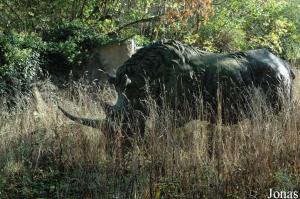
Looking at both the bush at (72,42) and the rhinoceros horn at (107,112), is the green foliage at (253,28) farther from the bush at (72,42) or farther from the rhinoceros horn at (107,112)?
the rhinoceros horn at (107,112)

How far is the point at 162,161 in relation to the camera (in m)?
5.35

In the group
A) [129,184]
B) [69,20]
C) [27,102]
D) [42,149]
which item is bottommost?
[129,184]

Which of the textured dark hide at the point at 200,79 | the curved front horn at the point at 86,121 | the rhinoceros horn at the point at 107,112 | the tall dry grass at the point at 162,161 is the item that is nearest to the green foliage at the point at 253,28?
the textured dark hide at the point at 200,79

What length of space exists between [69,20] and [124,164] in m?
7.51

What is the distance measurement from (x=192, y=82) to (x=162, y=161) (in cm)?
123

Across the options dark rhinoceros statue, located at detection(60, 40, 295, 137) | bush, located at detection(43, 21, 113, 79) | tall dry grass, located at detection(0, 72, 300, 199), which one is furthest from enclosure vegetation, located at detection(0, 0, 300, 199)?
bush, located at detection(43, 21, 113, 79)

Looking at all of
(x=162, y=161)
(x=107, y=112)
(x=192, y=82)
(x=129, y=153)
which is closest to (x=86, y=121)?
(x=107, y=112)

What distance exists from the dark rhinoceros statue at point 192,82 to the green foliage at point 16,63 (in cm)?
391

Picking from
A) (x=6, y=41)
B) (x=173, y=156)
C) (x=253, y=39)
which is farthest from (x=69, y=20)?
(x=173, y=156)

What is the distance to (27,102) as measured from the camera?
9086mm

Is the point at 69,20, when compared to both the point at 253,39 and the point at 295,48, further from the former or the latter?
the point at 295,48

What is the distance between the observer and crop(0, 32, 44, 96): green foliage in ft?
30.7

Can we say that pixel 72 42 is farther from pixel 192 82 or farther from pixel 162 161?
pixel 162 161

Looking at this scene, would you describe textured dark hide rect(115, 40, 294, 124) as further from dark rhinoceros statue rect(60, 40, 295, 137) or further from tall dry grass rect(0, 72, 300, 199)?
tall dry grass rect(0, 72, 300, 199)
